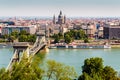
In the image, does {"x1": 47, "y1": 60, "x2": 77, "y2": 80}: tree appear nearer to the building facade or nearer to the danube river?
the danube river

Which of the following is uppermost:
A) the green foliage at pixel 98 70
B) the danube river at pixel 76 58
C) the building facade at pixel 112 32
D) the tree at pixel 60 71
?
the tree at pixel 60 71

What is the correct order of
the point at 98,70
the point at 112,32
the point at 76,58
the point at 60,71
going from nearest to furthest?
the point at 60,71
the point at 98,70
the point at 76,58
the point at 112,32

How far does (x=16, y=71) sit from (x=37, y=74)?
0.56 metres

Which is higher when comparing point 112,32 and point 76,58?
point 76,58

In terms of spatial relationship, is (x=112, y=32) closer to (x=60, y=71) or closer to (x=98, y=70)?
(x=98, y=70)

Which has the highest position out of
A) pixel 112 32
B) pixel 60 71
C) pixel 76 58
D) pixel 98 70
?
pixel 60 71

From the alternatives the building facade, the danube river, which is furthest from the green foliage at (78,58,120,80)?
the building facade

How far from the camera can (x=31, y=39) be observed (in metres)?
30.6

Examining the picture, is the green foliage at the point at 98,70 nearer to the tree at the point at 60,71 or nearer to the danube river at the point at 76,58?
the tree at the point at 60,71

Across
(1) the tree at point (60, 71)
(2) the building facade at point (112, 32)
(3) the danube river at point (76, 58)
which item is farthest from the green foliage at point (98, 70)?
(2) the building facade at point (112, 32)

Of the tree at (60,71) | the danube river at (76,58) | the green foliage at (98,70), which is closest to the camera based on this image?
the tree at (60,71)

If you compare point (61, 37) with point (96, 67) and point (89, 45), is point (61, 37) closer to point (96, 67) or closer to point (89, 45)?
point (89, 45)

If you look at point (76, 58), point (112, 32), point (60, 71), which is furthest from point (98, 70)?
point (112, 32)

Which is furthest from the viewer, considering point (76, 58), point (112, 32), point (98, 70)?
point (112, 32)
